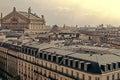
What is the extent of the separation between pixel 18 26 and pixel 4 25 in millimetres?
12183

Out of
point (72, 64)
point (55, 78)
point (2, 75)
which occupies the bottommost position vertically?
point (2, 75)

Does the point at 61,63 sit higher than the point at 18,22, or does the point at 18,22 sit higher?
the point at 18,22

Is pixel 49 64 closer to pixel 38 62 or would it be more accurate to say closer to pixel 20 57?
pixel 38 62

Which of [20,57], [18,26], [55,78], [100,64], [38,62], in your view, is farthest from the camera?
[18,26]

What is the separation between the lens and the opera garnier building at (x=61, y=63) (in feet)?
201

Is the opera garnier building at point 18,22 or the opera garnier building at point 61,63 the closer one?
the opera garnier building at point 61,63

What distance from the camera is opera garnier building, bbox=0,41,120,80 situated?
6128cm

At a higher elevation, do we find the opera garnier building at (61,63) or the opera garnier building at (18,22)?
the opera garnier building at (18,22)

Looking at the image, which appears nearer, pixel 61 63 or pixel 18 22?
pixel 61 63

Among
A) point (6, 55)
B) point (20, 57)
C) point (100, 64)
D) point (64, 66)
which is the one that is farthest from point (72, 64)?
point (6, 55)

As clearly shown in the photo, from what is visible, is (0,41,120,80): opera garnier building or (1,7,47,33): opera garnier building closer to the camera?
(0,41,120,80): opera garnier building

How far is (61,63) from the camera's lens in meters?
71.2

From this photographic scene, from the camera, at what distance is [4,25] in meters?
187

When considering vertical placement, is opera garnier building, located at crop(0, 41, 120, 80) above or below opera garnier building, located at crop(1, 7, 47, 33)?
below
